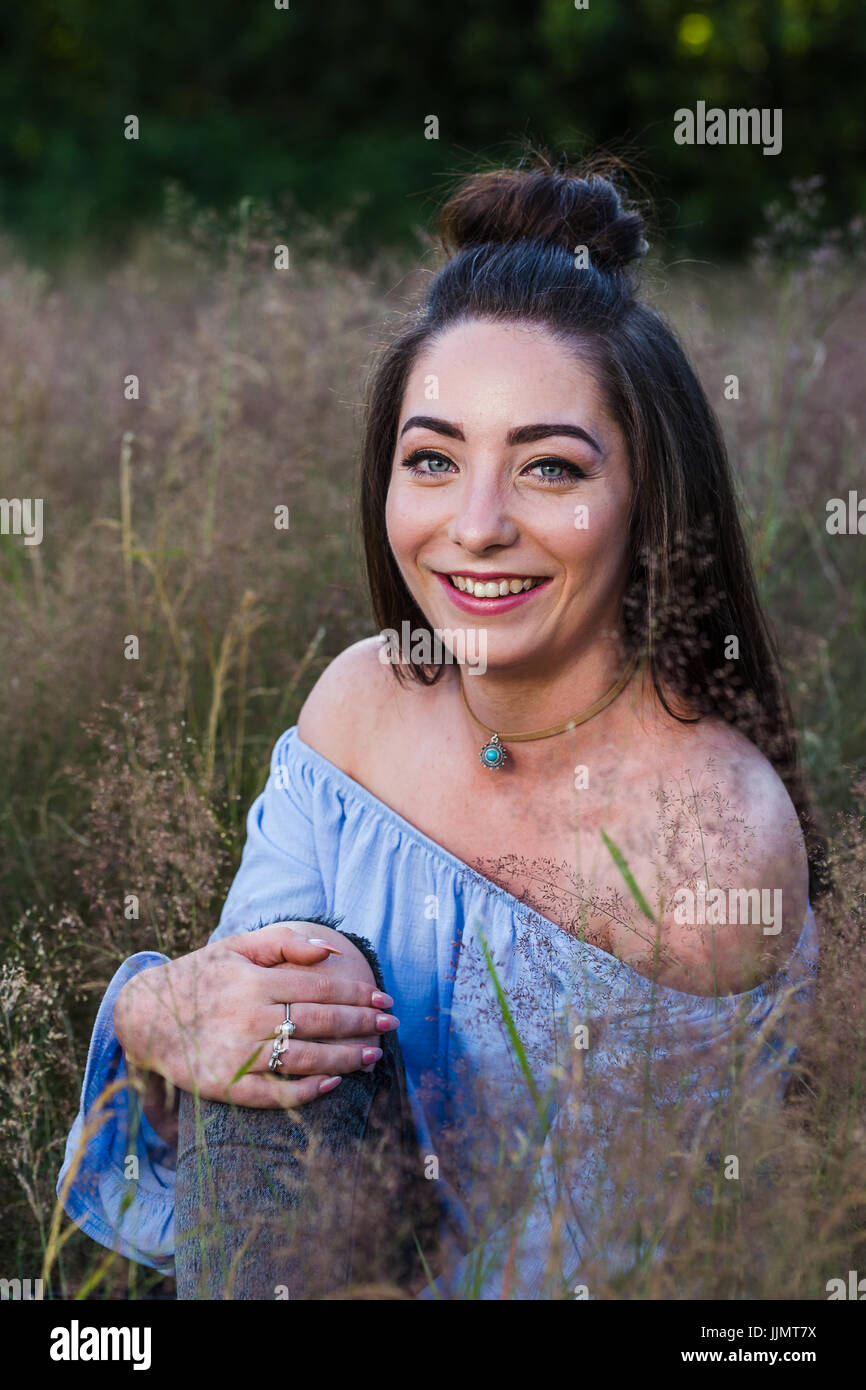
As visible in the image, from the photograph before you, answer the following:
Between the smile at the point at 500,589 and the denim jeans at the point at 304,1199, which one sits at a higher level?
the smile at the point at 500,589

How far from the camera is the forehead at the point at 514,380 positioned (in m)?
1.79

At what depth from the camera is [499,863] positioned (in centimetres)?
193

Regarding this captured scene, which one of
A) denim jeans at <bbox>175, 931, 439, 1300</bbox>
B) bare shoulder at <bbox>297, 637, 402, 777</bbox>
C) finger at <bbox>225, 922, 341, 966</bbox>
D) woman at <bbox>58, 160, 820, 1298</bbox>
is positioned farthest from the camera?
bare shoulder at <bbox>297, 637, 402, 777</bbox>

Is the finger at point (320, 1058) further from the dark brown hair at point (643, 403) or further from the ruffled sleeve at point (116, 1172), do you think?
the dark brown hair at point (643, 403)

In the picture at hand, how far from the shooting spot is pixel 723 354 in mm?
4125

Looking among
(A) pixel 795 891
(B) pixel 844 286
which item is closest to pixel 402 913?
(A) pixel 795 891

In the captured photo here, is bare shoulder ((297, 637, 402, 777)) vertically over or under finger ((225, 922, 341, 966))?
over

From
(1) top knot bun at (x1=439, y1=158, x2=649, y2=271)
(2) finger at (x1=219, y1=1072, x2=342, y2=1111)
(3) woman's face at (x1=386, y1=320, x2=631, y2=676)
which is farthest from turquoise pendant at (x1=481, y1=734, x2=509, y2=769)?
(1) top knot bun at (x1=439, y1=158, x2=649, y2=271)

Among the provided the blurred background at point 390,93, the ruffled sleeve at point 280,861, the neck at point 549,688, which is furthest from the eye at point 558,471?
the blurred background at point 390,93

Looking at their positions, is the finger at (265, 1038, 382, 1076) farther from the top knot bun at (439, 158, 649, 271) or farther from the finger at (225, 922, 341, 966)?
A: the top knot bun at (439, 158, 649, 271)

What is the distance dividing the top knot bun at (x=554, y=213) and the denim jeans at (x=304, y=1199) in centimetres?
128

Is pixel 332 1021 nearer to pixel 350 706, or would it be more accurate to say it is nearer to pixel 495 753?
pixel 495 753

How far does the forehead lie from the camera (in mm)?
1788
